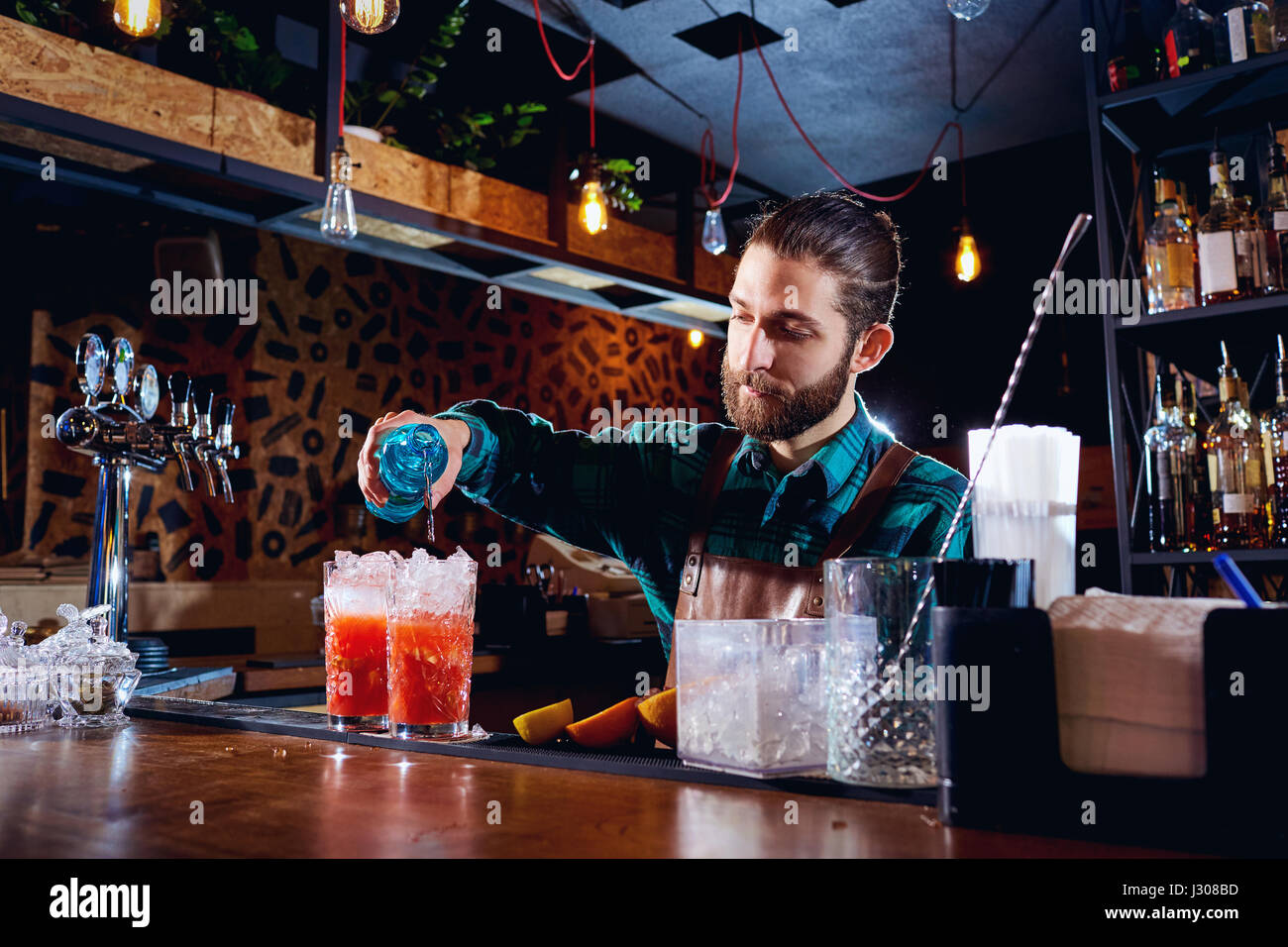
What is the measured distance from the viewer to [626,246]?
4918 millimetres

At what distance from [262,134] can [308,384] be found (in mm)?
2443

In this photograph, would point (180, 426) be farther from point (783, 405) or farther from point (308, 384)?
point (308, 384)

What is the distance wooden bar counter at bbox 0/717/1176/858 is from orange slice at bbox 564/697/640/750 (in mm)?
116

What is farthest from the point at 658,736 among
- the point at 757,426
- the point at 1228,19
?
the point at 1228,19

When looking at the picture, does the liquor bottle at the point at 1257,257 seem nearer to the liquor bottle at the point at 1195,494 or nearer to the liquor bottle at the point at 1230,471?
the liquor bottle at the point at 1230,471

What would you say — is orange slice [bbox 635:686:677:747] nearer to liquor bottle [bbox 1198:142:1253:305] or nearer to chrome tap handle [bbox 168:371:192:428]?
chrome tap handle [bbox 168:371:192:428]

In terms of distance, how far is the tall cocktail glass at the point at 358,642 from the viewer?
125cm

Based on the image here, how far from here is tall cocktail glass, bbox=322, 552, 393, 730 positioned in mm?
1253

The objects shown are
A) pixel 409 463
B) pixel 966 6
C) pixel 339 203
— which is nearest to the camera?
pixel 409 463

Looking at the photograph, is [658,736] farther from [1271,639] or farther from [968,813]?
[1271,639]

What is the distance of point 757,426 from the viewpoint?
69.2 inches

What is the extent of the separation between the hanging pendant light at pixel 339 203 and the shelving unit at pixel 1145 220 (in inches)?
82.3

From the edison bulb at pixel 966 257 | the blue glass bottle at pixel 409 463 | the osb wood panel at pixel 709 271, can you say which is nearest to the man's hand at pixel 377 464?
the blue glass bottle at pixel 409 463

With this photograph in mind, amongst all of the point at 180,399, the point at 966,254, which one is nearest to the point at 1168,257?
the point at 966,254
